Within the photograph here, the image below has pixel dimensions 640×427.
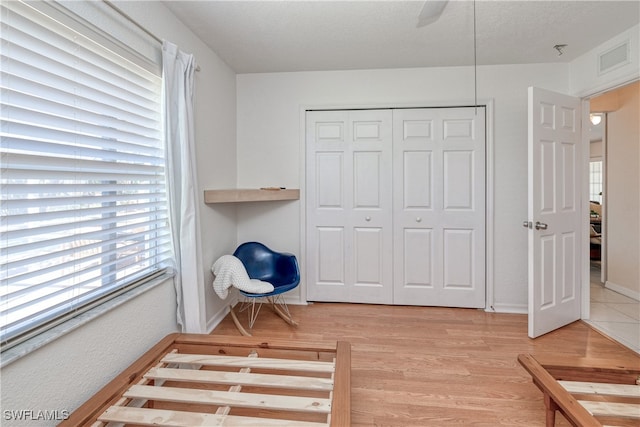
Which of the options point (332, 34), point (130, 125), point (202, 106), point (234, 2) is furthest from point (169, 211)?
point (332, 34)

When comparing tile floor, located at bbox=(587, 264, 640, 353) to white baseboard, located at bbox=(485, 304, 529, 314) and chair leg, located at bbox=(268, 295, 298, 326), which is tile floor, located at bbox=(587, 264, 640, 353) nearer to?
white baseboard, located at bbox=(485, 304, 529, 314)

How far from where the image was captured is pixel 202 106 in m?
2.53

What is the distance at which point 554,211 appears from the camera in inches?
102

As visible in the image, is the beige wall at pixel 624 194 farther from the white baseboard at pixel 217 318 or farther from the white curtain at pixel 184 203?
the white curtain at pixel 184 203

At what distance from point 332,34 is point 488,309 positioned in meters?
2.93

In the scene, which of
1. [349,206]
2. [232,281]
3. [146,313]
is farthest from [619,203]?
[146,313]

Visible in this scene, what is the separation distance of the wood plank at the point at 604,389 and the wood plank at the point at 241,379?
1.21m

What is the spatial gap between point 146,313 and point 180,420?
759mm

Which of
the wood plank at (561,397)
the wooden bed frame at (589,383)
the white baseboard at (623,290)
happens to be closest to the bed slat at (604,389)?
the wooden bed frame at (589,383)

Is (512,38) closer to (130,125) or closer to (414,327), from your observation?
(414,327)

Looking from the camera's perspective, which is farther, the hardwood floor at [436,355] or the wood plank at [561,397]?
the hardwood floor at [436,355]

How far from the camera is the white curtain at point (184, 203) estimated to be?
199 centimetres

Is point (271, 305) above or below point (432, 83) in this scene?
below

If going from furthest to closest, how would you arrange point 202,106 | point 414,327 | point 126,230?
1. point 414,327
2. point 202,106
3. point 126,230
